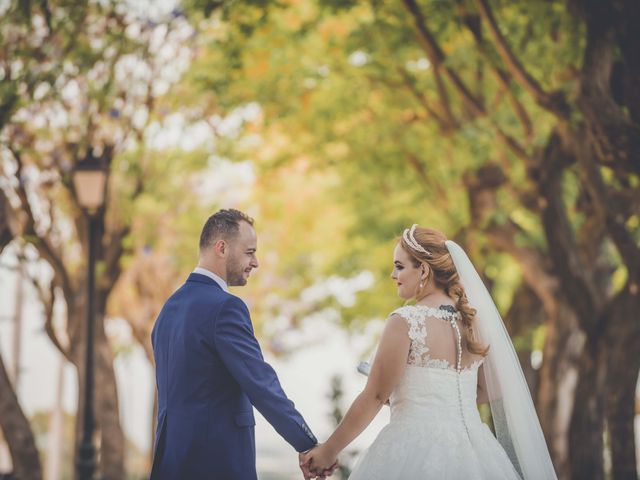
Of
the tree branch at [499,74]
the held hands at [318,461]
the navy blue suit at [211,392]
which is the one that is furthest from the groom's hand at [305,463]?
the tree branch at [499,74]

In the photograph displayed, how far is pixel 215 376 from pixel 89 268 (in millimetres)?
7388

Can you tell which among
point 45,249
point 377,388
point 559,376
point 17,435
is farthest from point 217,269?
point 559,376

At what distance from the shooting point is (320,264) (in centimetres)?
2559

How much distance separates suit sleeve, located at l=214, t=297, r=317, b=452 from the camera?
5.63m

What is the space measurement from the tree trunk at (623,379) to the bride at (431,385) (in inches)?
268

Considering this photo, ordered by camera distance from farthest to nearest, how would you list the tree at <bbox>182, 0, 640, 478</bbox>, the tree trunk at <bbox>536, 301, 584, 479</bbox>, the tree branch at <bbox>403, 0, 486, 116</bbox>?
the tree trunk at <bbox>536, 301, 584, 479</bbox>, the tree branch at <bbox>403, 0, 486, 116</bbox>, the tree at <bbox>182, 0, 640, 478</bbox>

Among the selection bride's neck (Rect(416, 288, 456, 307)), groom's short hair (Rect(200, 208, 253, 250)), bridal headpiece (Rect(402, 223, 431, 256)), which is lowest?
bride's neck (Rect(416, 288, 456, 307))

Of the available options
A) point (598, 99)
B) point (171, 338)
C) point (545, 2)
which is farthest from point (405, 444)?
point (545, 2)

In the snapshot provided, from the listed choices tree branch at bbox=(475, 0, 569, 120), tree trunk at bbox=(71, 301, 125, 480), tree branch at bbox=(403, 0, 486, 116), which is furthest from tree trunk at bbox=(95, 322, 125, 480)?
tree branch at bbox=(475, 0, 569, 120)

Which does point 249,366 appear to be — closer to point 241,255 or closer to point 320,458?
point 241,255

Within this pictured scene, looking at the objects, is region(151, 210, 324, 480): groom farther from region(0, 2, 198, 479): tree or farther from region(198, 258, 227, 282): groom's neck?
region(0, 2, 198, 479): tree

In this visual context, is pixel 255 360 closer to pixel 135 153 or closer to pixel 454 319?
pixel 454 319

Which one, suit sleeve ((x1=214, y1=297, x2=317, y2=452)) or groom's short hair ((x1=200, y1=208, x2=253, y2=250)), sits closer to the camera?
suit sleeve ((x1=214, y1=297, x2=317, y2=452))

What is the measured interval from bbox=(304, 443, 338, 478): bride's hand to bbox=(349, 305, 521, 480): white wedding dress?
18 centimetres
